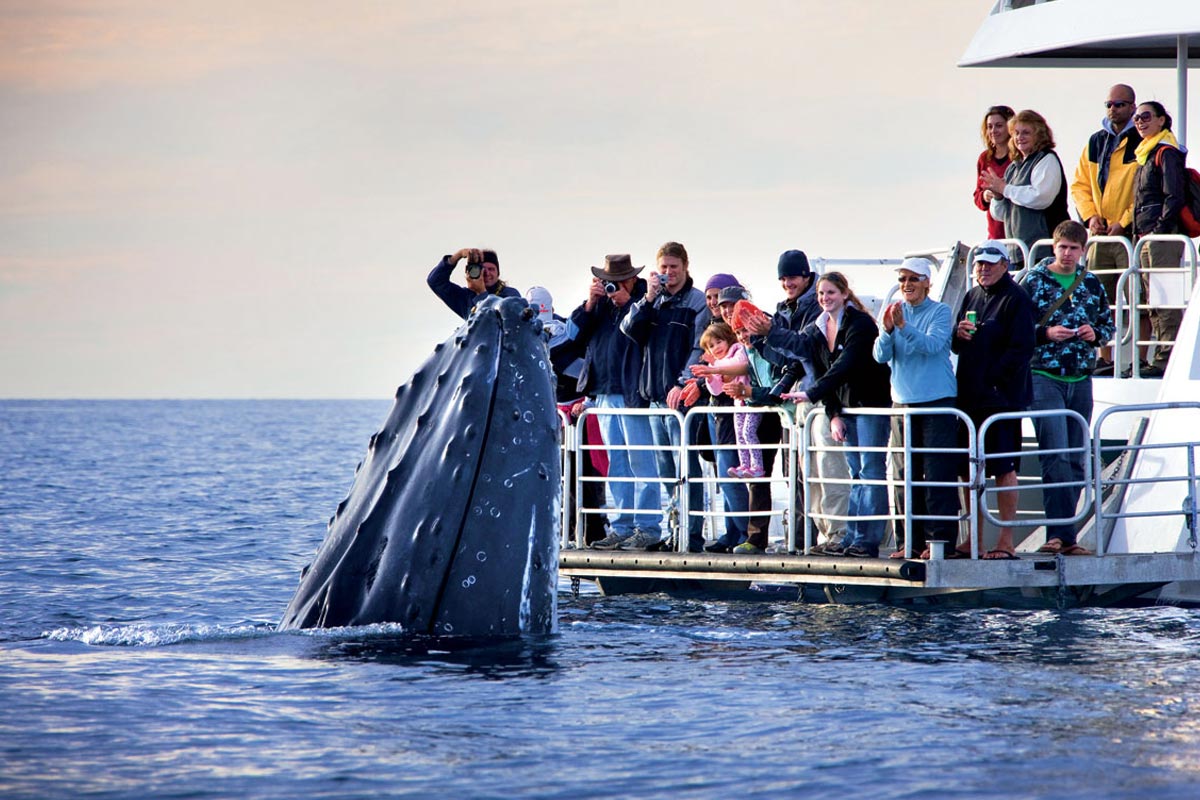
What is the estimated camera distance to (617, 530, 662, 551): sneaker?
1310 cm

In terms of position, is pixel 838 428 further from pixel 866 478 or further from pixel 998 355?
pixel 998 355

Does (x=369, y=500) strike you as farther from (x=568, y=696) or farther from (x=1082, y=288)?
(x=1082, y=288)

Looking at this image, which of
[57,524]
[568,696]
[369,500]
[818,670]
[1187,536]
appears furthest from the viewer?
[57,524]

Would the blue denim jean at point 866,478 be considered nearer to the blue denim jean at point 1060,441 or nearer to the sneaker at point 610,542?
the blue denim jean at point 1060,441

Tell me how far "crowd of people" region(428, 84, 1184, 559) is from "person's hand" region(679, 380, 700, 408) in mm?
23

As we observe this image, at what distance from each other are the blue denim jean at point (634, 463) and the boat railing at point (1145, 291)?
374 cm

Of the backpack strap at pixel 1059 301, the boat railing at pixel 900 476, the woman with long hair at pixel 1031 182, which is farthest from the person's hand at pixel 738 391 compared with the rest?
the woman with long hair at pixel 1031 182

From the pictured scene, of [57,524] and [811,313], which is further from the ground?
[811,313]

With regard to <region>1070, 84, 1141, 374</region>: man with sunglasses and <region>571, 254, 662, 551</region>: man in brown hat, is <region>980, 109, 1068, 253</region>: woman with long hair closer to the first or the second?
<region>1070, 84, 1141, 374</region>: man with sunglasses

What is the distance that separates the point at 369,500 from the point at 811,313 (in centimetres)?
513

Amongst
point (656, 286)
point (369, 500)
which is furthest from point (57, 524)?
point (369, 500)

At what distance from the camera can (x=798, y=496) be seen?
491 inches

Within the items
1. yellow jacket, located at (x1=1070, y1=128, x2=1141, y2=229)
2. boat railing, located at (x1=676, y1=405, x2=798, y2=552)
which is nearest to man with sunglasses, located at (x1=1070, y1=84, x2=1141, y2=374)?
yellow jacket, located at (x1=1070, y1=128, x2=1141, y2=229)

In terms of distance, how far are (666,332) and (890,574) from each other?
2.76 meters
